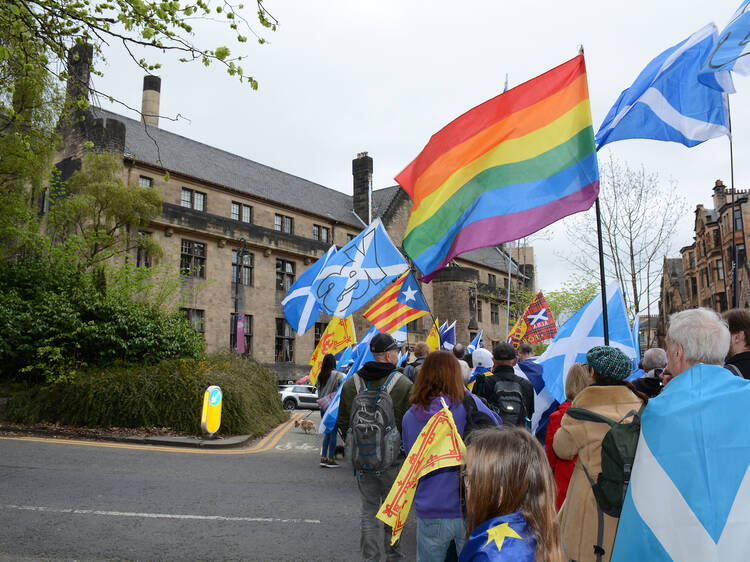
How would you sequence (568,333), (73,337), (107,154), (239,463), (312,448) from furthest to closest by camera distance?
(107,154), (73,337), (312,448), (239,463), (568,333)

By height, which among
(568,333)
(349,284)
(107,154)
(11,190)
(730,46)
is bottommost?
(568,333)

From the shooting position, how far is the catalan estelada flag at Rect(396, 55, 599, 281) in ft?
15.7

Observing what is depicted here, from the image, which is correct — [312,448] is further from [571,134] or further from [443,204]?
[571,134]

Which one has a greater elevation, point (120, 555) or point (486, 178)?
point (486, 178)

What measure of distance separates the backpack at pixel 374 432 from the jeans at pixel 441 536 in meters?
0.81

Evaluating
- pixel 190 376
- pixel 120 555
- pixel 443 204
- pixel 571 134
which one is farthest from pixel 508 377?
pixel 190 376

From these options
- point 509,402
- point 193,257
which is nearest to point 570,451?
point 509,402

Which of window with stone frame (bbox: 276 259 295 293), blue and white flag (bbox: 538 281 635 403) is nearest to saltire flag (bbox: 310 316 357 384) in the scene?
blue and white flag (bbox: 538 281 635 403)

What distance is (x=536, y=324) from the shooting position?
48.7 feet

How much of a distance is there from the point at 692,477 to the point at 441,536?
1.63 metres

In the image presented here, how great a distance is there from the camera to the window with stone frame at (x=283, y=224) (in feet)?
120

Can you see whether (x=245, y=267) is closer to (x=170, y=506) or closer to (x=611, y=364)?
(x=170, y=506)

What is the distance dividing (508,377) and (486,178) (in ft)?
6.28

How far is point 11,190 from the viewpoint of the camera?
639 inches
